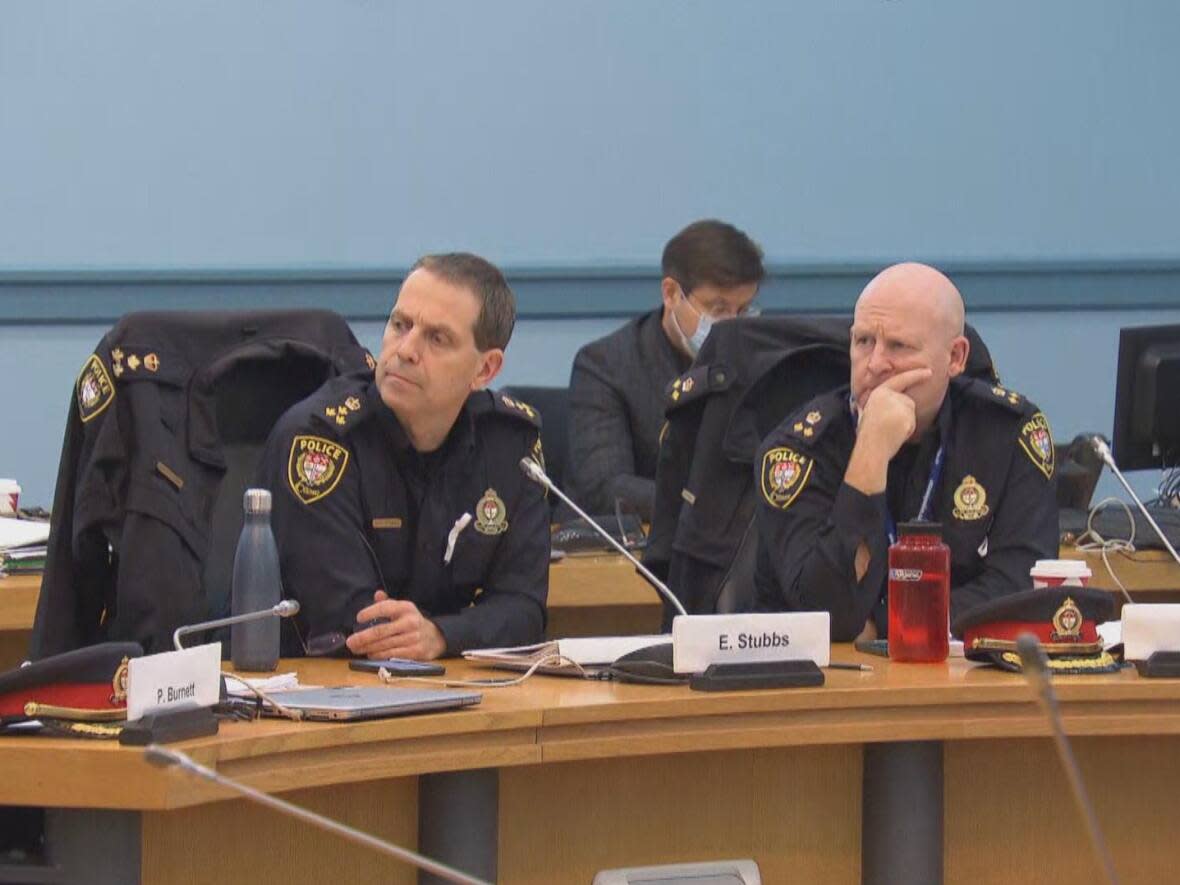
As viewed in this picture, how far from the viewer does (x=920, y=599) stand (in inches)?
97.4

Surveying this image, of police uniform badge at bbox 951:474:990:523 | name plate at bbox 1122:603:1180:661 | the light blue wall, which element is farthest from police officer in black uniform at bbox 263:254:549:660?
the light blue wall

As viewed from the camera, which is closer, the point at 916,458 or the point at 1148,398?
the point at 916,458

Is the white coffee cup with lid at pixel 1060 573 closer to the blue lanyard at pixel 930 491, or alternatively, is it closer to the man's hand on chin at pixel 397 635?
the blue lanyard at pixel 930 491

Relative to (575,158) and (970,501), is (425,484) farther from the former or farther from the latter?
(575,158)

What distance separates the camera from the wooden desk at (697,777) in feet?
6.42

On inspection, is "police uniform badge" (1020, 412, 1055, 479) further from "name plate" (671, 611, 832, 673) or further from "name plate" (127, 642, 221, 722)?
"name plate" (127, 642, 221, 722)

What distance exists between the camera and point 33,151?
480cm

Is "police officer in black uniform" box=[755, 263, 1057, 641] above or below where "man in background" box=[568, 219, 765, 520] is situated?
below

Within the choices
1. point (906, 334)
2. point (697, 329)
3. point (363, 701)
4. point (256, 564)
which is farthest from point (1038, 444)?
point (697, 329)

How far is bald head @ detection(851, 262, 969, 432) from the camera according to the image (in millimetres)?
2928

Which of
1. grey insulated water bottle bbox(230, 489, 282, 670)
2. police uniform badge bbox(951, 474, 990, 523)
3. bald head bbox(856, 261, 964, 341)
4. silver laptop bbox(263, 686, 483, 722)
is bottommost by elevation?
silver laptop bbox(263, 686, 483, 722)

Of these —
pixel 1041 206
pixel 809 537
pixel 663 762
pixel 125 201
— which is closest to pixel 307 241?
pixel 125 201

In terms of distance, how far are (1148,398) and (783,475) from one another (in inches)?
39.0

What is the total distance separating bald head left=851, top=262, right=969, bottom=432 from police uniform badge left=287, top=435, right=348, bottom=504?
0.75 metres
